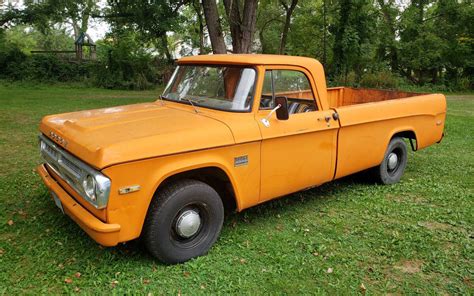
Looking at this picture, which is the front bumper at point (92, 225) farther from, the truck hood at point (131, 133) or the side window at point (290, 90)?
the side window at point (290, 90)

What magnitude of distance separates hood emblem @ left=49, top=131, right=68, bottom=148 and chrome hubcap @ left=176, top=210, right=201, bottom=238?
3.82ft

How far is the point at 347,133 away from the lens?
4645 mm

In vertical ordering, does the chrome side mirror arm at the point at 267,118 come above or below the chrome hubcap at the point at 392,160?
above

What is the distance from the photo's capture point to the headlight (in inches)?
119

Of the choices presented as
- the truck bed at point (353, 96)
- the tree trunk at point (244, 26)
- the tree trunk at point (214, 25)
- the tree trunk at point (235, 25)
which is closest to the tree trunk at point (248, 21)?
the tree trunk at point (244, 26)

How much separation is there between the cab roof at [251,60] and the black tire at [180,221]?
4.36ft

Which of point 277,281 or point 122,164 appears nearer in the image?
point 122,164

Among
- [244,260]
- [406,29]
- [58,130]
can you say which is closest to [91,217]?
[58,130]

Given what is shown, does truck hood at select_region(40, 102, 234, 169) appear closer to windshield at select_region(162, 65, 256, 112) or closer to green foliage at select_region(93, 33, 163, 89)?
windshield at select_region(162, 65, 256, 112)

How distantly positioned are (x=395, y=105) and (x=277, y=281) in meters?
3.10

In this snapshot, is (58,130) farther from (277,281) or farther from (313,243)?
(313,243)

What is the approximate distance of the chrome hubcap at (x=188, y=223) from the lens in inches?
136

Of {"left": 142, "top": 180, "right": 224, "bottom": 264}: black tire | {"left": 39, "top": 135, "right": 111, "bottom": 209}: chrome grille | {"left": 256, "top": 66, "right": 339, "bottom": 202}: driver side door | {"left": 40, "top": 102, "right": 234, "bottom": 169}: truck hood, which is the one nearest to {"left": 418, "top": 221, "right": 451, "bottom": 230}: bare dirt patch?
{"left": 256, "top": 66, "right": 339, "bottom": 202}: driver side door

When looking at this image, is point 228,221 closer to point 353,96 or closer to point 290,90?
point 290,90
